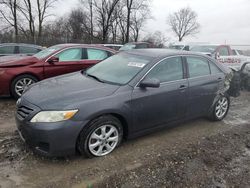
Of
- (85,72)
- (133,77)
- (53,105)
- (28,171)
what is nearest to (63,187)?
(28,171)

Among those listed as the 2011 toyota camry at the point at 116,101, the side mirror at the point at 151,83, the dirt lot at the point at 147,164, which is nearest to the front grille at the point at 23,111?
the 2011 toyota camry at the point at 116,101

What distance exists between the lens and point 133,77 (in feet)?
13.0

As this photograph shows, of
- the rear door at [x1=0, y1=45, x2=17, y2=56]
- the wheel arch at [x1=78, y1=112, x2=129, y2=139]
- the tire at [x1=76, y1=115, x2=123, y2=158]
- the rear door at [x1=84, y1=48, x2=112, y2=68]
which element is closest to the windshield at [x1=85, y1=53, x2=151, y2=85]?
the wheel arch at [x1=78, y1=112, x2=129, y2=139]

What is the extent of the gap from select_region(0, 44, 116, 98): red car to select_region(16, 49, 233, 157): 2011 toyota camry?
7.52 feet

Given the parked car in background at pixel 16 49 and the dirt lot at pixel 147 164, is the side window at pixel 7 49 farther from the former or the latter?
the dirt lot at pixel 147 164

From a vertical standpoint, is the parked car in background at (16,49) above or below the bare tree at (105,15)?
below

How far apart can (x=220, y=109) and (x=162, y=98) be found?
1957 mm

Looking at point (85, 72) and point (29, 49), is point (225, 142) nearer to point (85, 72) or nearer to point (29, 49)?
point (85, 72)

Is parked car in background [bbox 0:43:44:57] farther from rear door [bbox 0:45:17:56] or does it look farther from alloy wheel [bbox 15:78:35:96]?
alloy wheel [bbox 15:78:35:96]

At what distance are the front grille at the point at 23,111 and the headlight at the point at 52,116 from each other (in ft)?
0.50

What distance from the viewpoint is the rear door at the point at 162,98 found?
3869 mm

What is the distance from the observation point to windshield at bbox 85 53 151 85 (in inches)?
159

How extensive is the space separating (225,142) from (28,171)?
3.20 meters

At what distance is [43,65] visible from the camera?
6543mm
